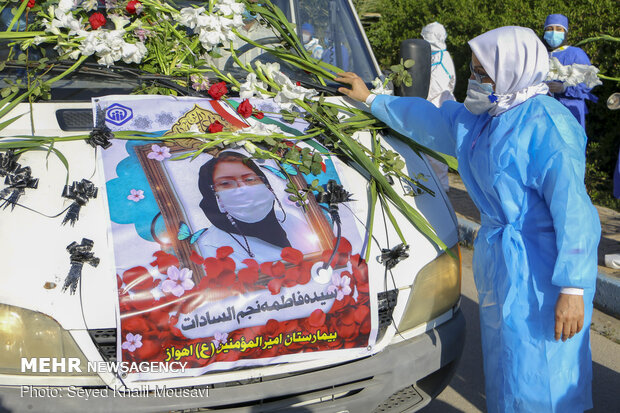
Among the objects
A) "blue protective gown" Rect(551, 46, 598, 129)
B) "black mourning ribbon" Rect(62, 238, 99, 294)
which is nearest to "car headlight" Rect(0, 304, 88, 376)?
"black mourning ribbon" Rect(62, 238, 99, 294)

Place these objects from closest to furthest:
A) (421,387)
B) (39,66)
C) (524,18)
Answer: (421,387), (39,66), (524,18)

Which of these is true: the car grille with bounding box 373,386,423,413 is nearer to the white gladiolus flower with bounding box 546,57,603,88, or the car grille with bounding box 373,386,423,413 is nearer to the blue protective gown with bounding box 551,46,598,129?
the white gladiolus flower with bounding box 546,57,603,88

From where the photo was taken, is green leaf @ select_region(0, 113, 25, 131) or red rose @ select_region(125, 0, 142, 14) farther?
red rose @ select_region(125, 0, 142, 14)

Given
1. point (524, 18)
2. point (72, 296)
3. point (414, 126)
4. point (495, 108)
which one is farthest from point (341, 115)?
point (524, 18)

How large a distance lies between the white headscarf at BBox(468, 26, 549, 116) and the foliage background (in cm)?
471

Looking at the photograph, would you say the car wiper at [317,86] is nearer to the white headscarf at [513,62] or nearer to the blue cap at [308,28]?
the blue cap at [308,28]

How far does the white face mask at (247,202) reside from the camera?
9.21 feet

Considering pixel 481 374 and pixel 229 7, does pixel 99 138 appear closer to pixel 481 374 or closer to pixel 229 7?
pixel 229 7

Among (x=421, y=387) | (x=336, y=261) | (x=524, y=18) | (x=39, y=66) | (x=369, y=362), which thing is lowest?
(x=421, y=387)

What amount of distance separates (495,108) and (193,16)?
5.39ft

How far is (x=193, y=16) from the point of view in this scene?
3.44 meters

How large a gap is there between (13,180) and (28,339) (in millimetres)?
703

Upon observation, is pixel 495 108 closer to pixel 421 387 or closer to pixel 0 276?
pixel 421 387
